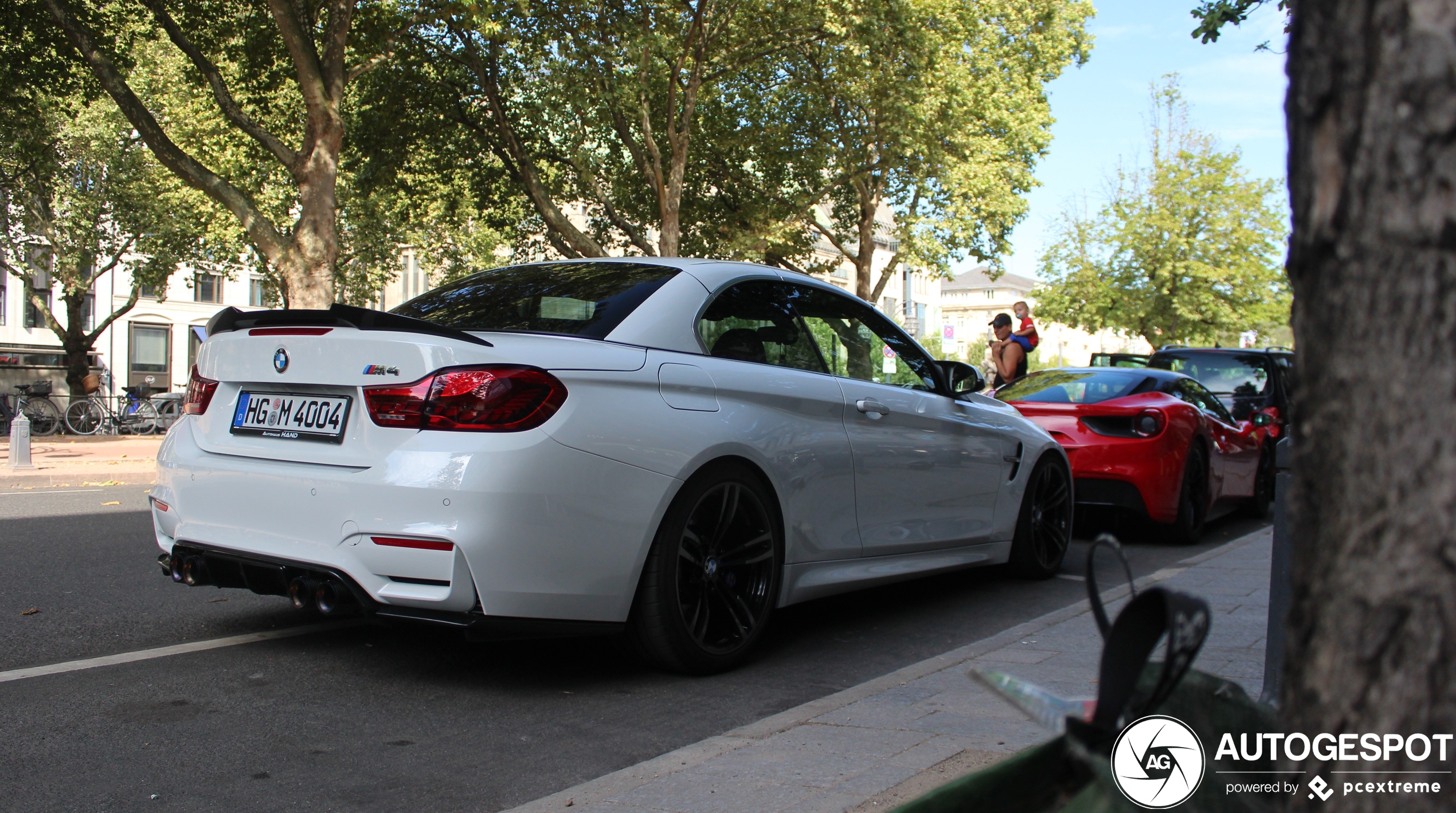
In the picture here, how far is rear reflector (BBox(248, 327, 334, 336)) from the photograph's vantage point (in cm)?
398

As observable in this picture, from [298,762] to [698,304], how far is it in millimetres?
2140

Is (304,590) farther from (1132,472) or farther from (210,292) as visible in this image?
(210,292)

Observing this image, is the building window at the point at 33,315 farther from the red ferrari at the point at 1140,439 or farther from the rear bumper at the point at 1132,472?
the rear bumper at the point at 1132,472

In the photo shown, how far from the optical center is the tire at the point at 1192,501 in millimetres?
8383

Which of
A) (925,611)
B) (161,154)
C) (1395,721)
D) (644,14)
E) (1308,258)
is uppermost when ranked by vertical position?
(644,14)

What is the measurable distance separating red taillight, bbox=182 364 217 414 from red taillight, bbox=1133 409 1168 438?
603cm

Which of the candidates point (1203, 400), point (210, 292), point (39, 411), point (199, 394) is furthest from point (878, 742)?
Answer: point (210, 292)

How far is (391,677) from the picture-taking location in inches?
169

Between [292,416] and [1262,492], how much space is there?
29.3 feet

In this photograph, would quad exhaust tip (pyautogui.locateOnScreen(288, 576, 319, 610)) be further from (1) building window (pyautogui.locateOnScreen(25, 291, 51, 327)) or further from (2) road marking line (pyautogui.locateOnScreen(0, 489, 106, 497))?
(1) building window (pyautogui.locateOnScreen(25, 291, 51, 327))

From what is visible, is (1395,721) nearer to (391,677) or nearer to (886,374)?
(391,677)

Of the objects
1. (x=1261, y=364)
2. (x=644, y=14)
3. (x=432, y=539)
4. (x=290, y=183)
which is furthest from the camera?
(x=290, y=183)

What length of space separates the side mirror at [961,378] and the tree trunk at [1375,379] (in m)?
4.74

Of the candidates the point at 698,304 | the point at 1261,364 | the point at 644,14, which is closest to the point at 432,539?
the point at 698,304
